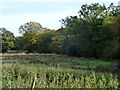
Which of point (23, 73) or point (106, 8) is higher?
point (106, 8)

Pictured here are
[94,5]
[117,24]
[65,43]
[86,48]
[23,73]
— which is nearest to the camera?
[23,73]

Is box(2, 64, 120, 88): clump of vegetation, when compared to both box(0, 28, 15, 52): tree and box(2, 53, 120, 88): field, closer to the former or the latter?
box(2, 53, 120, 88): field

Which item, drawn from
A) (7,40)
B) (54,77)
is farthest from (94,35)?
(7,40)

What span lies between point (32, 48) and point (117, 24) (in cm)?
2487

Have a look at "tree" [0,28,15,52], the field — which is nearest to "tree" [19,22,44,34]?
"tree" [0,28,15,52]

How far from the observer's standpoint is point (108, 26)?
2452cm

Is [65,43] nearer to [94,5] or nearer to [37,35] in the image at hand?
Answer: [94,5]

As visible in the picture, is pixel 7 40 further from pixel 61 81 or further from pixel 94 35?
pixel 61 81

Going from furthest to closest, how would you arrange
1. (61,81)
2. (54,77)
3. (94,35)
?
1. (94,35)
2. (54,77)
3. (61,81)

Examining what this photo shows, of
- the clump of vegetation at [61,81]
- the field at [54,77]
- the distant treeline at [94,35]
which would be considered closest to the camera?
the clump of vegetation at [61,81]

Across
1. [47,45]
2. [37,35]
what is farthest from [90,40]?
[37,35]

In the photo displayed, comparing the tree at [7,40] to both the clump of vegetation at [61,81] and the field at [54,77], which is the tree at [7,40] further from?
the clump of vegetation at [61,81]

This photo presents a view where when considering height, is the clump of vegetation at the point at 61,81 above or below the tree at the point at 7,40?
below

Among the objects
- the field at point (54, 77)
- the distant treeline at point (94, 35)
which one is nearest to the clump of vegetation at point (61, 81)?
the field at point (54, 77)
